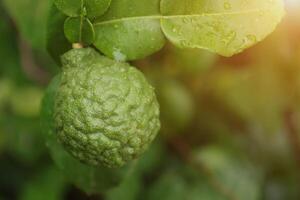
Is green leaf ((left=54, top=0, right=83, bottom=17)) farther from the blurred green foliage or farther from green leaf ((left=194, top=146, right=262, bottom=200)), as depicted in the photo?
green leaf ((left=194, top=146, right=262, bottom=200))

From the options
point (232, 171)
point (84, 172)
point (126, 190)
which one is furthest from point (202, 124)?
point (84, 172)

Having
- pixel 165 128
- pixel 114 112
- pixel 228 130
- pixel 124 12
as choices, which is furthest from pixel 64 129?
pixel 228 130

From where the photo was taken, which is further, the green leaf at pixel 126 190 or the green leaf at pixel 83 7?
the green leaf at pixel 126 190

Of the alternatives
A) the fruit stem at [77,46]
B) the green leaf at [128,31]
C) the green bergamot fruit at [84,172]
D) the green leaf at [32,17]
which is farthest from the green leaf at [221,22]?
the green leaf at [32,17]

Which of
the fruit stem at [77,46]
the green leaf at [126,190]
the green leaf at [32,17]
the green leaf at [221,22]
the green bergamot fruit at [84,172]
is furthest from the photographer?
the green leaf at [126,190]

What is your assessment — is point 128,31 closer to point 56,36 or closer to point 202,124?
point 56,36

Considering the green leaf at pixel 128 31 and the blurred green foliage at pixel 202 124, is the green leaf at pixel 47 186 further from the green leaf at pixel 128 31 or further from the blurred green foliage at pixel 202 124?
the green leaf at pixel 128 31

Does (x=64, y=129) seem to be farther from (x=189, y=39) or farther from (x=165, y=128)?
(x=165, y=128)
